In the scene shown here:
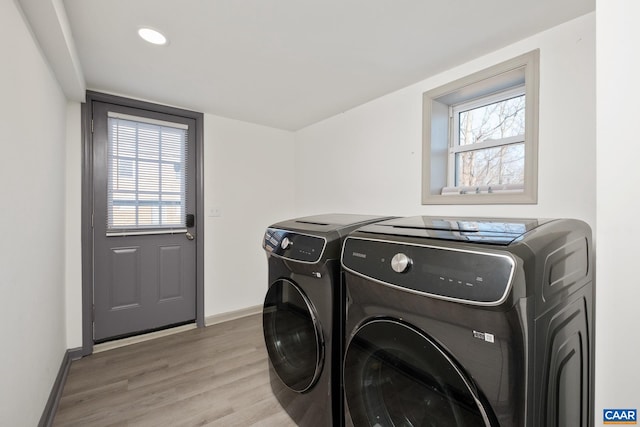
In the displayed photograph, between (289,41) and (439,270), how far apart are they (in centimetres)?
148

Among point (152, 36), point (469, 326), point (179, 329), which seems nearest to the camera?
point (469, 326)

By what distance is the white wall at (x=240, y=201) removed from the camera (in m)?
2.86

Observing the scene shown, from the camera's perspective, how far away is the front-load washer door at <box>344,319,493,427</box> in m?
0.79

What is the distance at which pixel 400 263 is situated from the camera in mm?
906

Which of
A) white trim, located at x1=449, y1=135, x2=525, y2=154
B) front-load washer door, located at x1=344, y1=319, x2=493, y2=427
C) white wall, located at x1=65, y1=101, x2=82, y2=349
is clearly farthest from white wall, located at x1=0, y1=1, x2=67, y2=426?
white trim, located at x1=449, y1=135, x2=525, y2=154

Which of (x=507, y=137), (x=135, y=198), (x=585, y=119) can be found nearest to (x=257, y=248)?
(x=135, y=198)

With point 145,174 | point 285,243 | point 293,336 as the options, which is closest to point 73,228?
point 145,174

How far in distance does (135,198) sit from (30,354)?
57.6 inches

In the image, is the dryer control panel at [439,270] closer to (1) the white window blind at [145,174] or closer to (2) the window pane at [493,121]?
(2) the window pane at [493,121]

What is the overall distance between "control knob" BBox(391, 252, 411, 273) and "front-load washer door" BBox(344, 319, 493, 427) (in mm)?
189

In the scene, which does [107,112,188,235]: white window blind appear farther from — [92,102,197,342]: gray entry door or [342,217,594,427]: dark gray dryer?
[342,217,594,427]: dark gray dryer

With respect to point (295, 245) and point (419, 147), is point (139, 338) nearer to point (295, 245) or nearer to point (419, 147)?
point (295, 245)

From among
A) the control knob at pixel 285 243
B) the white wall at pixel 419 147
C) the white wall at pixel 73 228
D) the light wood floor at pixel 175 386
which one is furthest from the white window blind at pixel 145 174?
the control knob at pixel 285 243

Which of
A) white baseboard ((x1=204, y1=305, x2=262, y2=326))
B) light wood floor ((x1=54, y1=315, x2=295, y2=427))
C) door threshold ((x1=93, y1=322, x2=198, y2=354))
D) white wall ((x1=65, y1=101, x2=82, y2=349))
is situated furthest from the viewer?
white baseboard ((x1=204, y1=305, x2=262, y2=326))
